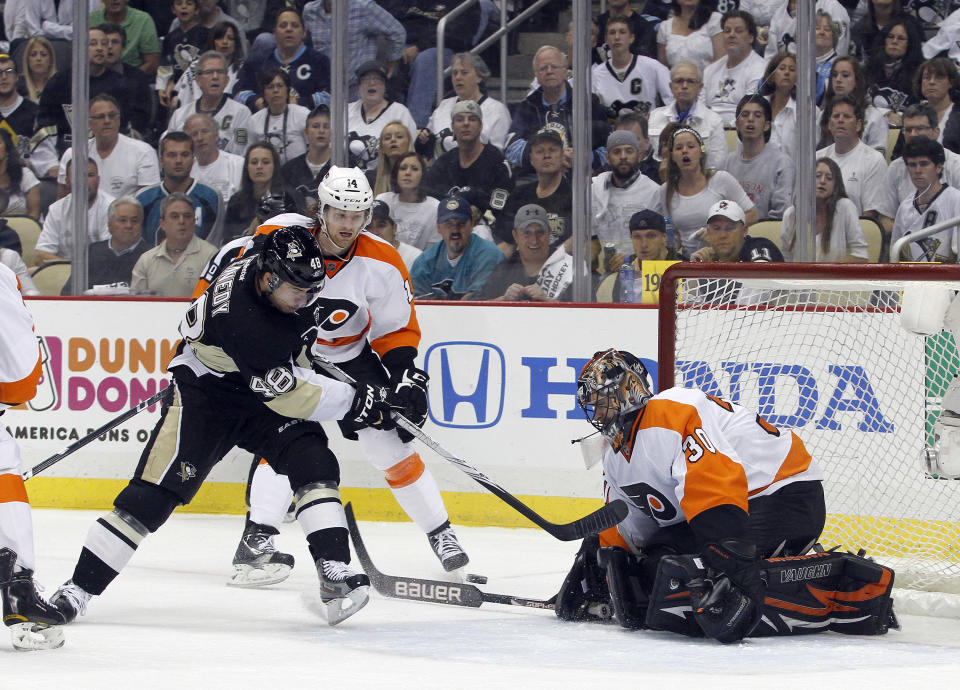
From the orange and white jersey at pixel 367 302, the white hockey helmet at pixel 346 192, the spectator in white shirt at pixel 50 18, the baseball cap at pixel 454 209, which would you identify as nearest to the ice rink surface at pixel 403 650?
the orange and white jersey at pixel 367 302

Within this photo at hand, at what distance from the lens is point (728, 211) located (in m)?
4.98

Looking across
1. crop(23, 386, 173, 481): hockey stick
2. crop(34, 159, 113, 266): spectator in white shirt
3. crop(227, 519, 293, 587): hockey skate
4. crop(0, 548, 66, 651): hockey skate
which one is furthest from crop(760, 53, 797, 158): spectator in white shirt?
crop(0, 548, 66, 651): hockey skate

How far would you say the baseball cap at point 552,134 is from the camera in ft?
16.8

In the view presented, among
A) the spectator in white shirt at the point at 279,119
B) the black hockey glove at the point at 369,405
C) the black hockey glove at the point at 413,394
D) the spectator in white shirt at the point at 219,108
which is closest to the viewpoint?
the black hockey glove at the point at 369,405

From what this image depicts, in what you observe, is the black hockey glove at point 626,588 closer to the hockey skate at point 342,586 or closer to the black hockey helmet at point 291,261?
the hockey skate at point 342,586

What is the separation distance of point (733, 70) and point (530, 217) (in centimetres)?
97

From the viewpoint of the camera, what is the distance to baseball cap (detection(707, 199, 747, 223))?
495cm

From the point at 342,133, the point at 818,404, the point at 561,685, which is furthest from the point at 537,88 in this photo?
the point at 561,685

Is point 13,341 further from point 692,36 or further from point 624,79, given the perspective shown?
point 692,36

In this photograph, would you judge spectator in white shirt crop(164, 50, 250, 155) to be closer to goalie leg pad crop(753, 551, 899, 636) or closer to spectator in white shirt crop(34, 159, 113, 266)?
spectator in white shirt crop(34, 159, 113, 266)

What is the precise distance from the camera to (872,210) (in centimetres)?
488

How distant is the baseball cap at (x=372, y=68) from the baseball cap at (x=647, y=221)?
120cm

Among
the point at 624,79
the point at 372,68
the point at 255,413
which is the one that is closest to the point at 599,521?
the point at 255,413

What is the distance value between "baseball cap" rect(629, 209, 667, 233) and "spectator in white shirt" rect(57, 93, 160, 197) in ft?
6.83
